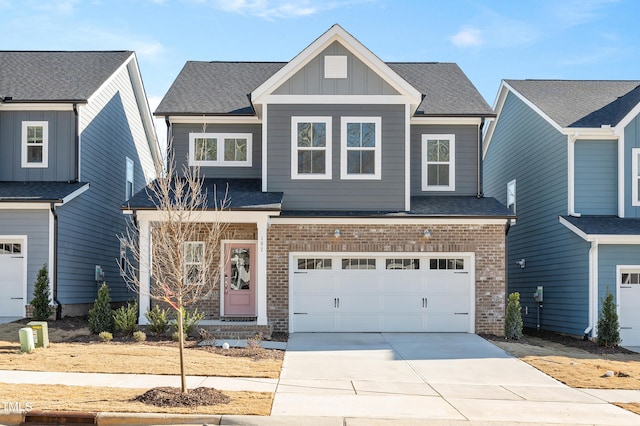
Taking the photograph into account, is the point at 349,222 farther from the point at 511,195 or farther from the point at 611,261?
the point at 511,195

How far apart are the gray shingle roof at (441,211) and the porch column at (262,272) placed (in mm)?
1071

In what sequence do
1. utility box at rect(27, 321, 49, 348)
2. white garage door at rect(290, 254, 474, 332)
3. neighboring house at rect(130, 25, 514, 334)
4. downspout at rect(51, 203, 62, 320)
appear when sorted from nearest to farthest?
utility box at rect(27, 321, 49, 348) → neighboring house at rect(130, 25, 514, 334) → white garage door at rect(290, 254, 474, 332) → downspout at rect(51, 203, 62, 320)

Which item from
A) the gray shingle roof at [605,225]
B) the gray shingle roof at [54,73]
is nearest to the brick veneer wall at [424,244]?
the gray shingle roof at [605,225]

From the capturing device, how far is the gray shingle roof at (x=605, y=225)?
19.9 meters

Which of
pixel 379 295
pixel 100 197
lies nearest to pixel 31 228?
pixel 100 197

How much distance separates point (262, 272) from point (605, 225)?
9.57 meters

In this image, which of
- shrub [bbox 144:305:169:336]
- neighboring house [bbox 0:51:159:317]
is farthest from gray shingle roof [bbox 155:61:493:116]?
shrub [bbox 144:305:169:336]

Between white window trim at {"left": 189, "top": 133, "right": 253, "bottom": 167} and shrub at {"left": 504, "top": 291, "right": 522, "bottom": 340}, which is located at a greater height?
white window trim at {"left": 189, "top": 133, "right": 253, "bottom": 167}

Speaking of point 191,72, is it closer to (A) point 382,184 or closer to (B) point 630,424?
(A) point 382,184

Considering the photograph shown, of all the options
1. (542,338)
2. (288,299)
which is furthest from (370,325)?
(542,338)

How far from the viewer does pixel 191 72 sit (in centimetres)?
2464

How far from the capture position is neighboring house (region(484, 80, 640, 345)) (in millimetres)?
20234

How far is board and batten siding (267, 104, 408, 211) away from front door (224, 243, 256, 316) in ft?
6.84

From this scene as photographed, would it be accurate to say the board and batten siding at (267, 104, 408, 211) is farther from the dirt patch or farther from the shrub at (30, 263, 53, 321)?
the shrub at (30, 263, 53, 321)
